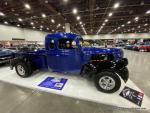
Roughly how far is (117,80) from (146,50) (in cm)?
1467

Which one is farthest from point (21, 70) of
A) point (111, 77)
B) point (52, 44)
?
point (111, 77)

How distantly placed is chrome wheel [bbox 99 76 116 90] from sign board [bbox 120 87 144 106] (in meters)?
0.36

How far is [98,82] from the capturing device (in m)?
2.97

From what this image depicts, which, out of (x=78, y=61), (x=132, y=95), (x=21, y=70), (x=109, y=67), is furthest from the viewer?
(x=21, y=70)

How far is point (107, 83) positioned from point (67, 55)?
1570 mm

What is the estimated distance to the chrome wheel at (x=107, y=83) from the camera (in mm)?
2848

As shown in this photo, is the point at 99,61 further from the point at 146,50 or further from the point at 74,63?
the point at 146,50

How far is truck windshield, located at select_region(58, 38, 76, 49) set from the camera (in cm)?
350

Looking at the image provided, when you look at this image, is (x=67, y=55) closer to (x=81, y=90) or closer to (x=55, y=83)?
(x=55, y=83)

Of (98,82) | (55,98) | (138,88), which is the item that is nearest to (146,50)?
(138,88)

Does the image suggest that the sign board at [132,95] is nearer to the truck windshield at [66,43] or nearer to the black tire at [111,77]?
the black tire at [111,77]

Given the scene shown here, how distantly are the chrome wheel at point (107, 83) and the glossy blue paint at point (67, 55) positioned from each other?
81 centimetres

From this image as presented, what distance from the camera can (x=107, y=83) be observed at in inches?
114

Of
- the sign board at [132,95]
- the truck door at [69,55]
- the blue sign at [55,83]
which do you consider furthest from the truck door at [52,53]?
the sign board at [132,95]
